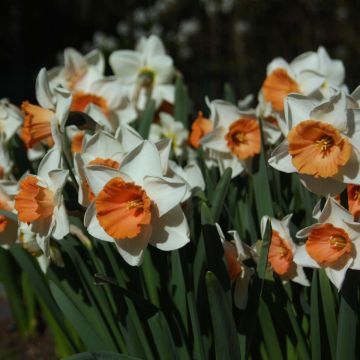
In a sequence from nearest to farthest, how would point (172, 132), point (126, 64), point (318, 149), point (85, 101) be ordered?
point (318, 149)
point (85, 101)
point (172, 132)
point (126, 64)

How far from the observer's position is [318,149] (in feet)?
3.65

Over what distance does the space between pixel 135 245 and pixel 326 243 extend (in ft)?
1.27

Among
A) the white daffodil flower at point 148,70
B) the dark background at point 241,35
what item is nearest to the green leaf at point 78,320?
the white daffodil flower at point 148,70

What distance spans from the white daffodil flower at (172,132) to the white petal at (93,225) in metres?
0.87

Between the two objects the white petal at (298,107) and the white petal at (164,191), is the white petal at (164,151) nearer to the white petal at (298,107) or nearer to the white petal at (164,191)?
the white petal at (164,191)

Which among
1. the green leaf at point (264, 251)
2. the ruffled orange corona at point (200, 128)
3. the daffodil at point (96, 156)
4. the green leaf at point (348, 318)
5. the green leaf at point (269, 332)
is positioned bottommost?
the green leaf at point (269, 332)

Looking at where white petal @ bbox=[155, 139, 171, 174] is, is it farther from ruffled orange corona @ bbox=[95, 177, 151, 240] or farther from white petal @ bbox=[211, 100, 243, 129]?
white petal @ bbox=[211, 100, 243, 129]

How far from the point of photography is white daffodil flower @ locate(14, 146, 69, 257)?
1.24 meters

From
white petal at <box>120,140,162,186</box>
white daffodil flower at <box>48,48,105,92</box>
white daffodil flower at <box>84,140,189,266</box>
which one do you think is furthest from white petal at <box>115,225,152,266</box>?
white daffodil flower at <box>48,48,105,92</box>

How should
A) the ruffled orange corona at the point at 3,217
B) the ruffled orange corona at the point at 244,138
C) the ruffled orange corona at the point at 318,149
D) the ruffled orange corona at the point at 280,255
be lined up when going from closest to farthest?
the ruffled orange corona at the point at 318,149
the ruffled orange corona at the point at 280,255
the ruffled orange corona at the point at 3,217
the ruffled orange corona at the point at 244,138

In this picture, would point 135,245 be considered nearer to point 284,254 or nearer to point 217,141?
point 284,254

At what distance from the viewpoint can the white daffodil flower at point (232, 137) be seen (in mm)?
1618

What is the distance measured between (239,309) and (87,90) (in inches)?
41.3

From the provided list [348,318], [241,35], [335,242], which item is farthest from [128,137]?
[241,35]
